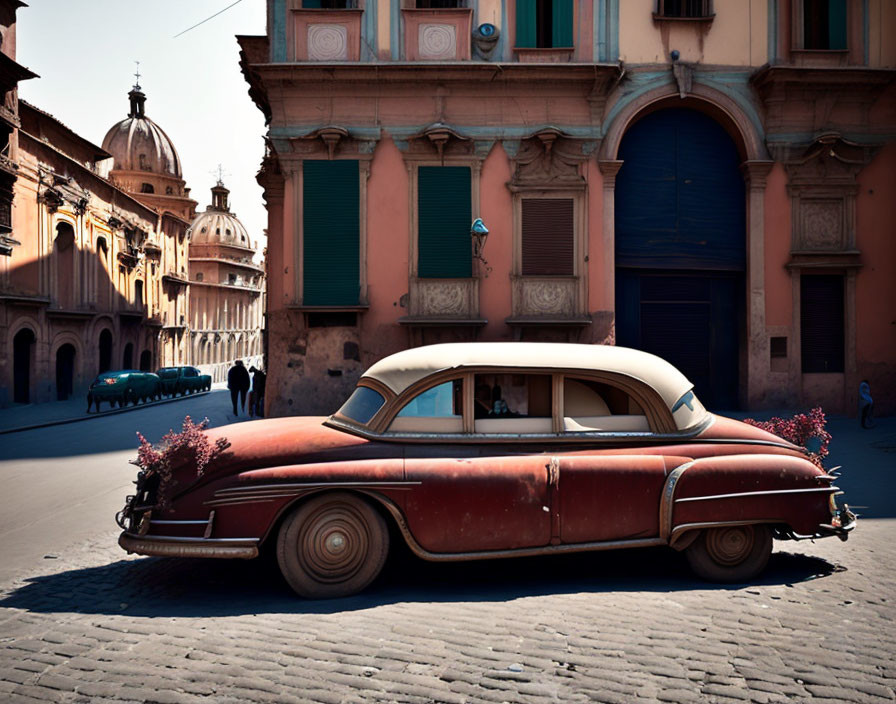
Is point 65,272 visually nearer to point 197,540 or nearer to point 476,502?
point 197,540

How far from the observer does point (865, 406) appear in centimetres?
1376

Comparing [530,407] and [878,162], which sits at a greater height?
[878,162]

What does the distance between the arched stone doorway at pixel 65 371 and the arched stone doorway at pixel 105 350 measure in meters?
3.66

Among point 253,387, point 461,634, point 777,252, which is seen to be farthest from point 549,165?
point 461,634

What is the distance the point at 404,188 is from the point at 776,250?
8.42 metres

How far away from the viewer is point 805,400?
14883 mm

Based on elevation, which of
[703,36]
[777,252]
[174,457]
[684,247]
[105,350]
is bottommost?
[174,457]

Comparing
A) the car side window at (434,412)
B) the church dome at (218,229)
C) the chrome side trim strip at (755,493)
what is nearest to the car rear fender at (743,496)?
the chrome side trim strip at (755,493)

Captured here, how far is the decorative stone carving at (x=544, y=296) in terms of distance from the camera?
47.3 ft

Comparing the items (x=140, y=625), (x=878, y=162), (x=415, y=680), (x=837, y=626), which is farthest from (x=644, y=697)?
(x=878, y=162)

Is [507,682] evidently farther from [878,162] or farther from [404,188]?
[878,162]

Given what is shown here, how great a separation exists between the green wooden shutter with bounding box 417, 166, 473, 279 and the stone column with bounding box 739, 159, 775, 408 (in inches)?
247

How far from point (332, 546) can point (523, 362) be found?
182 cm

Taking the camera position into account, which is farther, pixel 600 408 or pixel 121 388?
pixel 121 388
